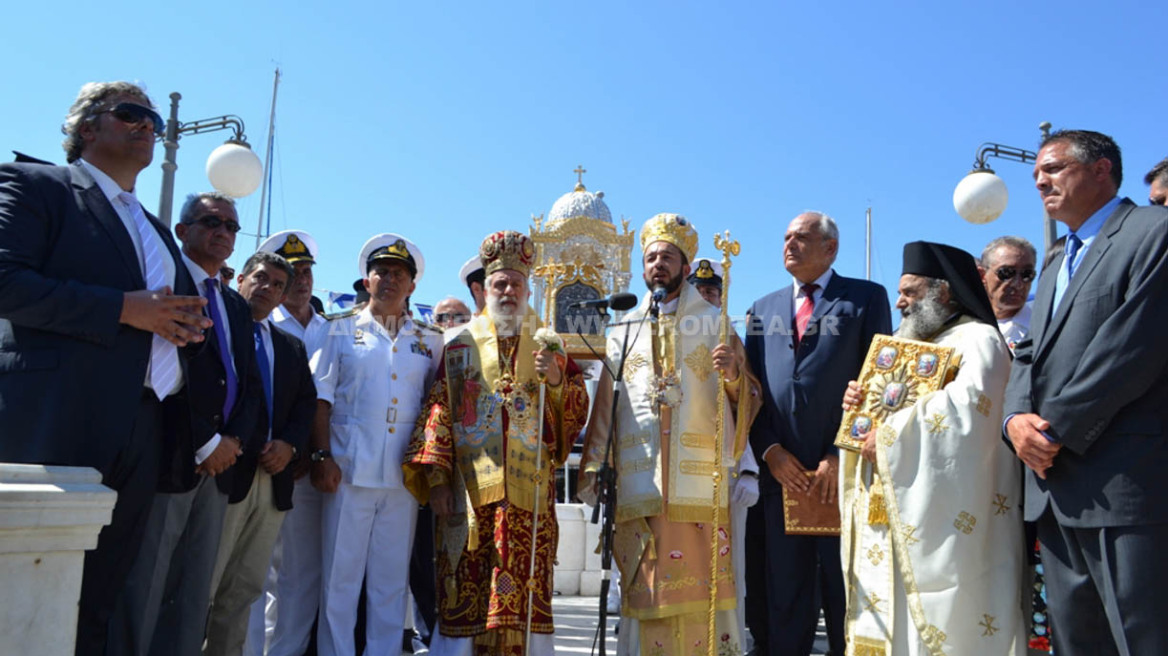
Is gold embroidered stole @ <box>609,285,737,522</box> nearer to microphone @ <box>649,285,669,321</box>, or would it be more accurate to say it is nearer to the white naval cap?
microphone @ <box>649,285,669,321</box>

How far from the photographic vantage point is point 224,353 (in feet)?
13.8

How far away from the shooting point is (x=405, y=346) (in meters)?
5.40

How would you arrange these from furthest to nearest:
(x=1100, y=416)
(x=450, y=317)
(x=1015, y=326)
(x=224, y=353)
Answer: (x=450, y=317) → (x=1015, y=326) → (x=224, y=353) → (x=1100, y=416)

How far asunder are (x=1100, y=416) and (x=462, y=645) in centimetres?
321

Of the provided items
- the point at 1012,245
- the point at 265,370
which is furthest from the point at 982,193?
the point at 265,370

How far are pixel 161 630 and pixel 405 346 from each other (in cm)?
202

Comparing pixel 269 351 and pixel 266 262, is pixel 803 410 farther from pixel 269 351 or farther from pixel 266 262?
pixel 266 262

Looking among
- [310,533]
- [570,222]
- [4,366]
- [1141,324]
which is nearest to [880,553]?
[1141,324]

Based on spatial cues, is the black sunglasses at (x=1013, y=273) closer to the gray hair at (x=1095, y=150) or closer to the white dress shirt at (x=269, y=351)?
the gray hair at (x=1095, y=150)

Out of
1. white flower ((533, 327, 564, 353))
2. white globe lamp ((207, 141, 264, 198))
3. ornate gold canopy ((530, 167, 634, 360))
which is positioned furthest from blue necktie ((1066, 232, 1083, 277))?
ornate gold canopy ((530, 167, 634, 360))

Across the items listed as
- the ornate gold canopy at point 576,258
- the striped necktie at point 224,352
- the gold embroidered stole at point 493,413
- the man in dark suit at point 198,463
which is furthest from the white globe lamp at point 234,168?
the ornate gold canopy at point 576,258

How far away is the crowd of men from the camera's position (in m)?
3.30

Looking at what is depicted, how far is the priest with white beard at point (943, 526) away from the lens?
385cm

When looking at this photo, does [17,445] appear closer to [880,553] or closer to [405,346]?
[405,346]
